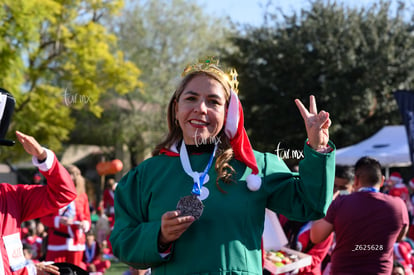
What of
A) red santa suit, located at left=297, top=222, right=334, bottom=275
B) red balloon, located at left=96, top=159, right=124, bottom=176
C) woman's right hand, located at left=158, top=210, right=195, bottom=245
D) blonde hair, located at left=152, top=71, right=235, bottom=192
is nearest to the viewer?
woman's right hand, located at left=158, top=210, right=195, bottom=245

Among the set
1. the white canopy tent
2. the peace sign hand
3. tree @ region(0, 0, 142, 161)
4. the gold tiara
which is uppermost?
tree @ region(0, 0, 142, 161)

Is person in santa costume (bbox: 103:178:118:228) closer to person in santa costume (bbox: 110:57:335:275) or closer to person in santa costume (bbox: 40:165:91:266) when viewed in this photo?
person in santa costume (bbox: 40:165:91:266)

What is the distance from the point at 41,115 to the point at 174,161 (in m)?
11.7

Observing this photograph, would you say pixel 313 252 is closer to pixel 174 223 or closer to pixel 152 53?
pixel 174 223

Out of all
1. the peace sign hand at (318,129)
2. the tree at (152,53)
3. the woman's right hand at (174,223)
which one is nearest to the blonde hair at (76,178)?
the woman's right hand at (174,223)

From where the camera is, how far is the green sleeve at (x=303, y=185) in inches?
80.7

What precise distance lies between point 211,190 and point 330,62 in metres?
18.6

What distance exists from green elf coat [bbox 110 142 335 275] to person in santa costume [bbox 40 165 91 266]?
4257 mm

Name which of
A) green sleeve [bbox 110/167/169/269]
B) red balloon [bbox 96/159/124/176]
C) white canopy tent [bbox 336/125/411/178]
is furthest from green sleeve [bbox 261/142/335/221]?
white canopy tent [bbox 336/125/411/178]

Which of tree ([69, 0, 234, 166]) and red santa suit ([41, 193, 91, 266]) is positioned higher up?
tree ([69, 0, 234, 166])

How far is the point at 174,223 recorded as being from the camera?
76.9 inches

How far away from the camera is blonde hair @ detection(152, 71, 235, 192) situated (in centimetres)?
218

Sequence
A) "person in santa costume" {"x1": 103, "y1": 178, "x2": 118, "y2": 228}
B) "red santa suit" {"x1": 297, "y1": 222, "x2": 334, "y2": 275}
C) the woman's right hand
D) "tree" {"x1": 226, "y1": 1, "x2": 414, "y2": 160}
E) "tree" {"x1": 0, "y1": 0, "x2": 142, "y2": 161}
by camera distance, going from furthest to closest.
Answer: "tree" {"x1": 226, "y1": 1, "x2": 414, "y2": 160}
"tree" {"x1": 0, "y1": 0, "x2": 142, "y2": 161}
"person in santa costume" {"x1": 103, "y1": 178, "x2": 118, "y2": 228}
"red santa suit" {"x1": 297, "y1": 222, "x2": 334, "y2": 275}
the woman's right hand

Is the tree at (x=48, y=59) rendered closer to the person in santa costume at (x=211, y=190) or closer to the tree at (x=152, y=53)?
the tree at (x=152, y=53)
